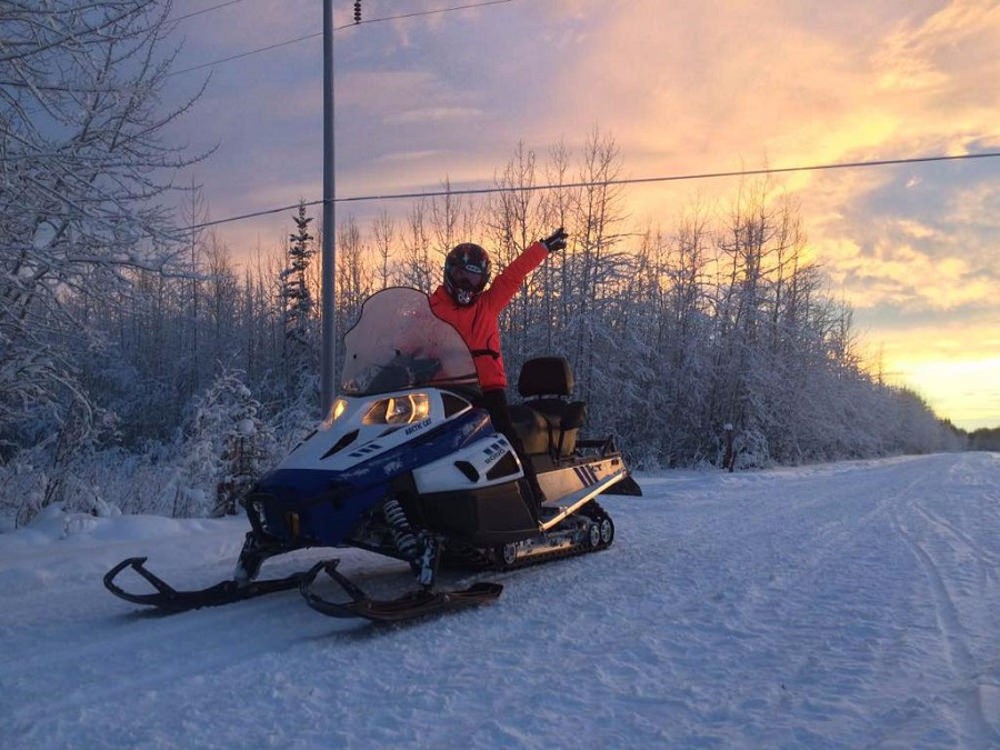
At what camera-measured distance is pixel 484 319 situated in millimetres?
5648

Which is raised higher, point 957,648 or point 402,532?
point 402,532

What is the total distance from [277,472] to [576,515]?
2.84 meters

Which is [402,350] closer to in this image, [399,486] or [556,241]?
[399,486]

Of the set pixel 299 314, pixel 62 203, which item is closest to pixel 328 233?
pixel 62 203

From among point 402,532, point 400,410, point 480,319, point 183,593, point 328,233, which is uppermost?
point 328,233

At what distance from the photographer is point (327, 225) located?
10055 millimetres

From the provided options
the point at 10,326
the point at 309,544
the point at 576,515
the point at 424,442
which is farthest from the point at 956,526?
the point at 10,326

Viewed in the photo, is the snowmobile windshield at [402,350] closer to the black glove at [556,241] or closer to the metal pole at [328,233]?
the black glove at [556,241]

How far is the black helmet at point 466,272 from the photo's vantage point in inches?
218

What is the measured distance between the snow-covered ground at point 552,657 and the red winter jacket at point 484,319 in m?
1.48

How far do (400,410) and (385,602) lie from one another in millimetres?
1183

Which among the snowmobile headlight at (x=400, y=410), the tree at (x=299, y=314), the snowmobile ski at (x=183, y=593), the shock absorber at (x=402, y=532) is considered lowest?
the snowmobile ski at (x=183, y=593)

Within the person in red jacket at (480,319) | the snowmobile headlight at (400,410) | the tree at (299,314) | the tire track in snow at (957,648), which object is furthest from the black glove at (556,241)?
the tree at (299,314)

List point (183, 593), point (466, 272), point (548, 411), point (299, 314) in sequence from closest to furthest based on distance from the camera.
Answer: point (183, 593), point (466, 272), point (548, 411), point (299, 314)
